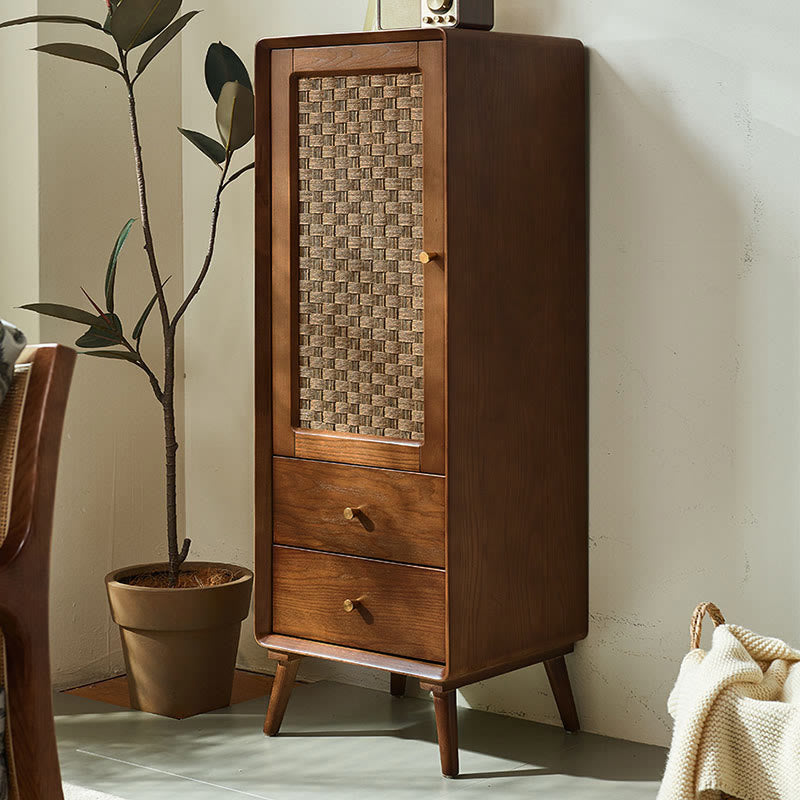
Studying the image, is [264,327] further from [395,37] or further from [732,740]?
[732,740]

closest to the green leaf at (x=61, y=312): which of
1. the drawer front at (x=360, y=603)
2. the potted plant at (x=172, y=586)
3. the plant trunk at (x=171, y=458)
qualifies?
the potted plant at (x=172, y=586)

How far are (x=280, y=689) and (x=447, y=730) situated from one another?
0.39 m

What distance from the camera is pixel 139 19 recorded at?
2.57 m

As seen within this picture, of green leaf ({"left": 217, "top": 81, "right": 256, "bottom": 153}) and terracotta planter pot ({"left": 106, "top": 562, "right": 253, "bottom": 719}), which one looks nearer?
green leaf ({"left": 217, "top": 81, "right": 256, "bottom": 153})

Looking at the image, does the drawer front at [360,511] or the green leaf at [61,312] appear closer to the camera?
the drawer front at [360,511]

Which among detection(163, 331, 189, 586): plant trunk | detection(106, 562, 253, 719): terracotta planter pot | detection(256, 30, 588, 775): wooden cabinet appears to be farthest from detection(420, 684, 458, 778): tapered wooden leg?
detection(163, 331, 189, 586): plant trunk

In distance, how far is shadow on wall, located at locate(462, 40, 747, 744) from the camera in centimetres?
240

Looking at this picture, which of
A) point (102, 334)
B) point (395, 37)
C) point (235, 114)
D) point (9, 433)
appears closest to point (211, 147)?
point (235, 114)

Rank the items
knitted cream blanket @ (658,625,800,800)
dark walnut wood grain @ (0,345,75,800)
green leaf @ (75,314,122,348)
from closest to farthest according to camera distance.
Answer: dark walnut wood grain @ (0,345,75,800) → knitted cream blanket @ (658,625,800,800) → green leaf @ (75,314,122,348)

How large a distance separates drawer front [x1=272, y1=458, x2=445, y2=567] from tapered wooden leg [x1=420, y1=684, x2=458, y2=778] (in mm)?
239

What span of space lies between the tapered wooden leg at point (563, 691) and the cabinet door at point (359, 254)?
52cm

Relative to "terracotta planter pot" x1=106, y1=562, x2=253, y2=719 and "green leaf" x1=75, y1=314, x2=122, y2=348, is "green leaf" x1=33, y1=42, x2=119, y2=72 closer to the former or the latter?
"green leaf" x1=75, y1=314, x2=122, y2=348

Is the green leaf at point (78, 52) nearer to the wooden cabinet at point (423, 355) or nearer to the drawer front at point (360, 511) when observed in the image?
the wooden cabinet at point (423, 355)

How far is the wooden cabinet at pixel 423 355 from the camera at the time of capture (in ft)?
7.57
